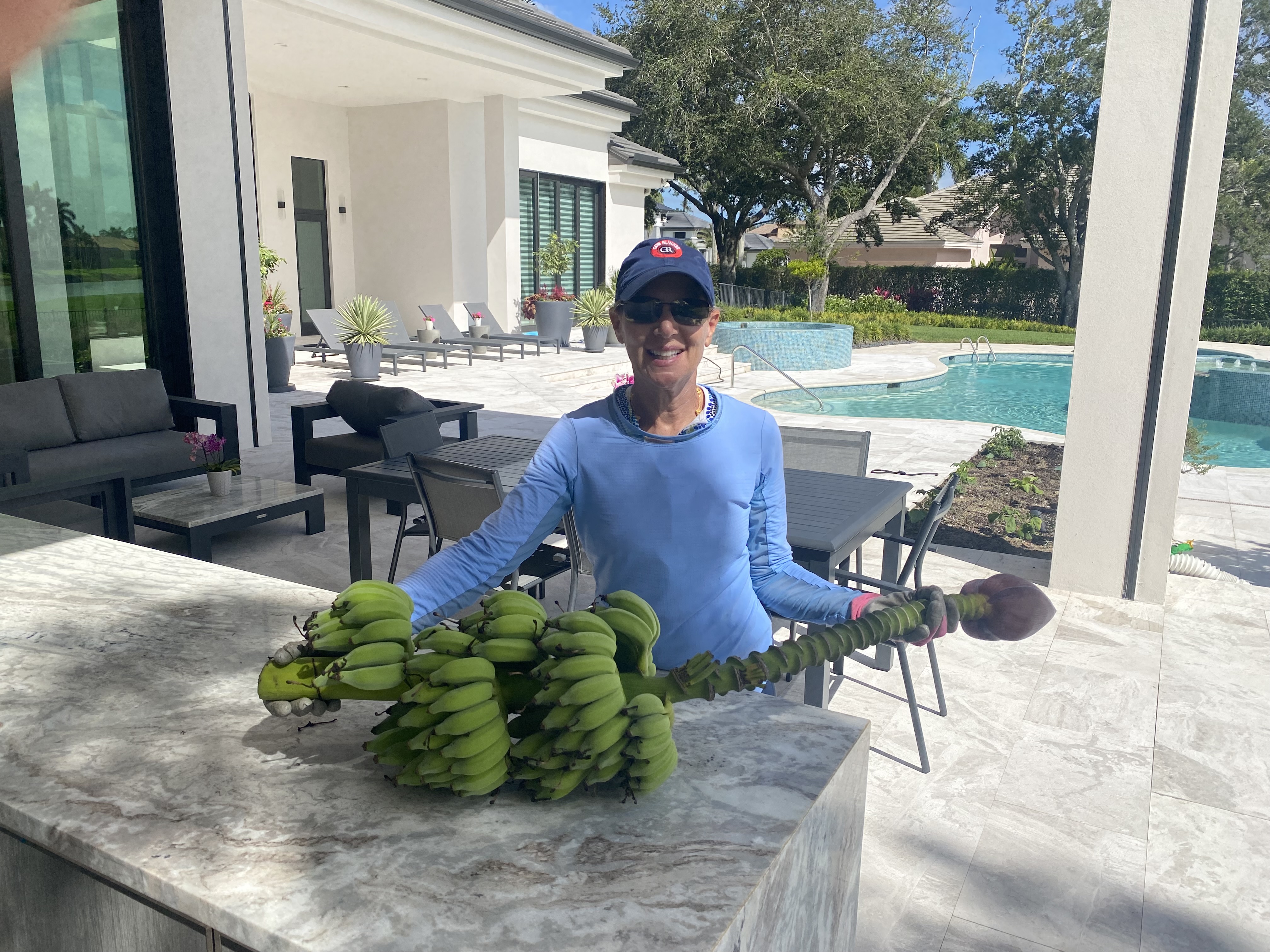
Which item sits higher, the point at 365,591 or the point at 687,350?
the point at 687,350

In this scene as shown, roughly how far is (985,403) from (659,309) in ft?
48.0

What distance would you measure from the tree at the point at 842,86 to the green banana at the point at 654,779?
2562 centimetres

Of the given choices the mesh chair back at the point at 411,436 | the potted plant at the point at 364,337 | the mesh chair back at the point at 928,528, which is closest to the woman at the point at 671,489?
the mesh chair back at the point at 928,528

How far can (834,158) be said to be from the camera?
2712 centimetres

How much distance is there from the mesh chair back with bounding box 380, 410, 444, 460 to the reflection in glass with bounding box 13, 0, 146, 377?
364 cm

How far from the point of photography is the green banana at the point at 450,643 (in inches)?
35.7

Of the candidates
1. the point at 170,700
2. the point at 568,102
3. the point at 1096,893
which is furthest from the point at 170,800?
the point at 568,102

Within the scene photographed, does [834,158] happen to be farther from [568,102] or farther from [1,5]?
[1,5]

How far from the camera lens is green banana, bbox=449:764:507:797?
917 mm

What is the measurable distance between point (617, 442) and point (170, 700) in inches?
32.1

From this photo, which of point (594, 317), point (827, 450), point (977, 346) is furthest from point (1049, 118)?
point (827, 450)

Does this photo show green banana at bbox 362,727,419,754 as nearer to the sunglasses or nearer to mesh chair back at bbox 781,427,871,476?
the sunglasses

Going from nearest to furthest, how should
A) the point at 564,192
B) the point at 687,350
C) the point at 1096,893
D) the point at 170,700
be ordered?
the point at 170,700
the point at 687,350
the point at 1096,893
the point at 564,192

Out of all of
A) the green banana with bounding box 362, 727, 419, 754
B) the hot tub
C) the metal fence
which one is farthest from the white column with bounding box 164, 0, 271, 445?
the metal fence
